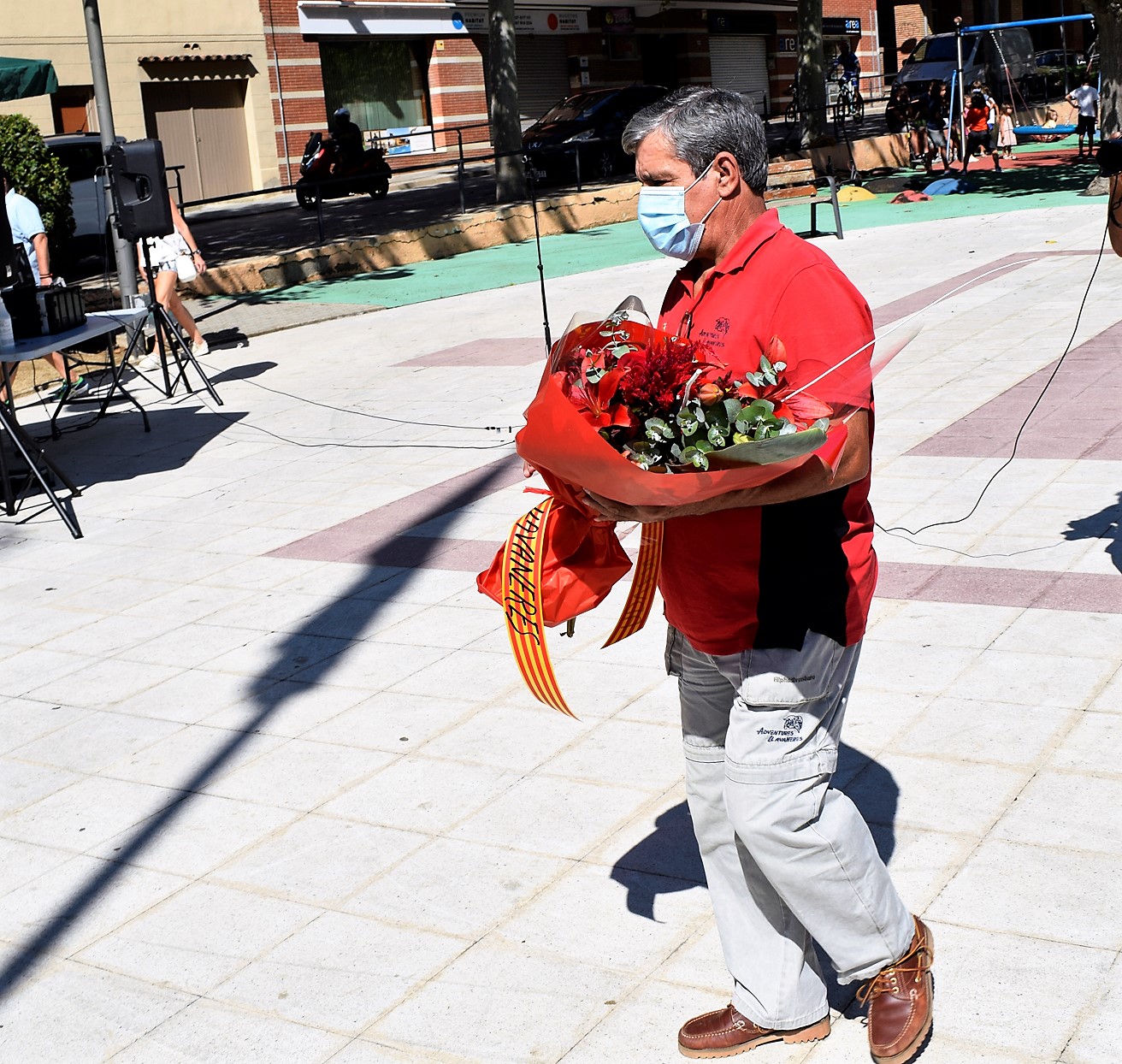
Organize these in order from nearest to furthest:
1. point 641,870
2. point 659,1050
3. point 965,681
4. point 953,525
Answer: point 659,1050 < point 641,870 < point 965,681 < point 953,525

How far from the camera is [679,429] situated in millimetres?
2678

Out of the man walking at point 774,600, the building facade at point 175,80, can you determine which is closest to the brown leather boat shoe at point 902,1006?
the man walking at point 774,600

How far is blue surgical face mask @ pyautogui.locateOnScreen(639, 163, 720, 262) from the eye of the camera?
292cm

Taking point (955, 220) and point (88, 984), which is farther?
point (955, 220)

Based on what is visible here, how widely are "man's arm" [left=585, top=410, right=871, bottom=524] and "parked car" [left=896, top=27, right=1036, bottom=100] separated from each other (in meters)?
25.5

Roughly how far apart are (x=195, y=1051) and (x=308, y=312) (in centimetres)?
1348

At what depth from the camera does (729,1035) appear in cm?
315

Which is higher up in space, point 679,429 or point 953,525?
point 679,429

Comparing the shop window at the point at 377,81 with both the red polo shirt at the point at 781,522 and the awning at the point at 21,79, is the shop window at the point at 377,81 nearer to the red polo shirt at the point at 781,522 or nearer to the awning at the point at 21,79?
the awning at the point at 21,79

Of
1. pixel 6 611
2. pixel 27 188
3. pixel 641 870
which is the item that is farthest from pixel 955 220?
pixel 641 870

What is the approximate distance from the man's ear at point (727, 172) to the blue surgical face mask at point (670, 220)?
0.06 feet

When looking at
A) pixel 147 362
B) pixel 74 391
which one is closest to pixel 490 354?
pixel 147 362

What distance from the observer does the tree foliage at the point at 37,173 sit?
17234 millimetres

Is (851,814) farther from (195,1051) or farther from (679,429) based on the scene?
(195,1051)
